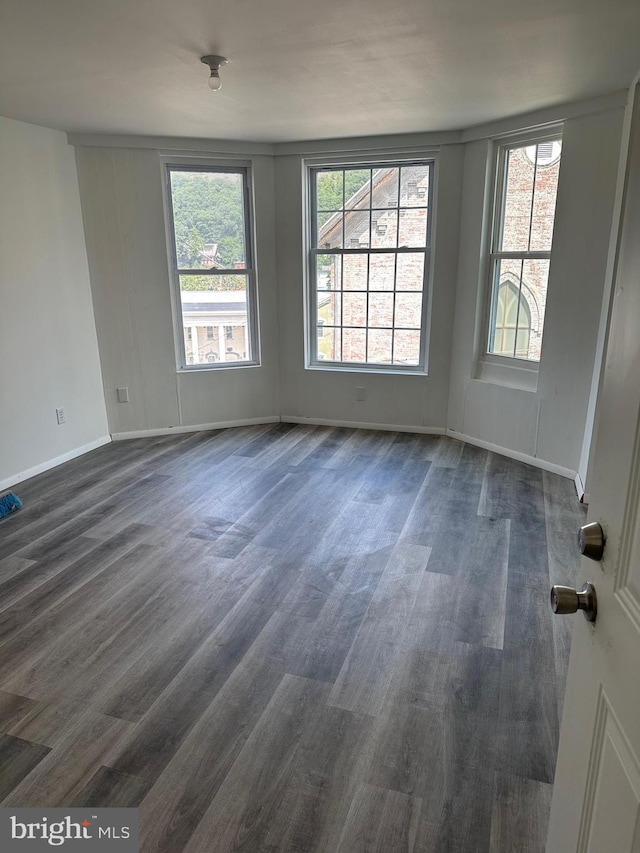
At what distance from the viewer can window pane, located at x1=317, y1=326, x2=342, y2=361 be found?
523 cm

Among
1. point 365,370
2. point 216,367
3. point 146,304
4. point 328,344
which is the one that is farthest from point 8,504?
point 365,370

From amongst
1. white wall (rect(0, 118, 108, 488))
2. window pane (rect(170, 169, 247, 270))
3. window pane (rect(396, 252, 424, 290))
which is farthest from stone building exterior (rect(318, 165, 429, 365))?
white wall (rect(0, 118, 108, 488))

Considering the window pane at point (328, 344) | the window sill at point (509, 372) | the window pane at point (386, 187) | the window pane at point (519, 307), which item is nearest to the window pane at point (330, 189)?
the window pane at point (386, 187)

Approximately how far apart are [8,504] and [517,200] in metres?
4.20

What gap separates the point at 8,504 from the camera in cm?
355

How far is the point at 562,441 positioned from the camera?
4.07 m

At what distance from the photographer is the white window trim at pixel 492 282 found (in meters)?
4.08

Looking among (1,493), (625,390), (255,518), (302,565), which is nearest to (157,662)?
(302,565)

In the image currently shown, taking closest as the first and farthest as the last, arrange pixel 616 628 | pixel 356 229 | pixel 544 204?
pixel 616 628, pixel 544 204, pixel 356 229

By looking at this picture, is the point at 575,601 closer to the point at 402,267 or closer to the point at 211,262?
the point at 402,267

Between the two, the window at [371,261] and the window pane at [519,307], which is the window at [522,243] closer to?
the window pane at [519,307]

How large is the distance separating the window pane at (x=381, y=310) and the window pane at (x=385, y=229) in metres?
0.43

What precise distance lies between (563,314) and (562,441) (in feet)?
3.01

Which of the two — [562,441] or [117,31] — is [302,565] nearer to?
[562,441]
